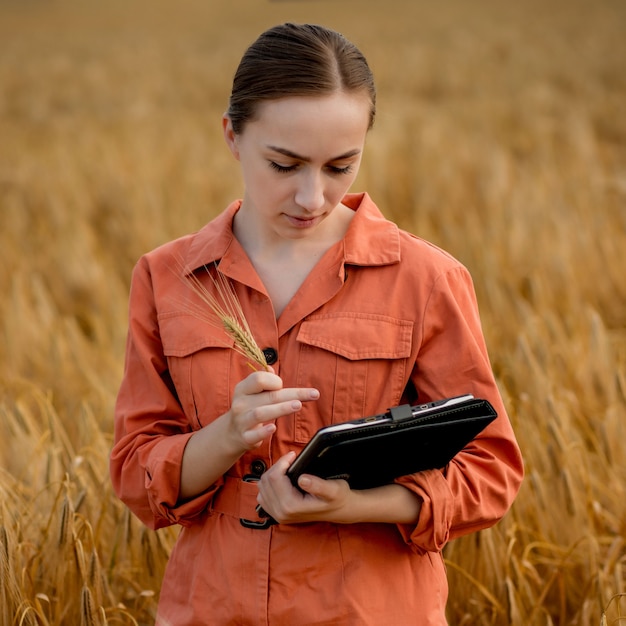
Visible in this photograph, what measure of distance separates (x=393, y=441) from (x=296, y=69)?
66cm

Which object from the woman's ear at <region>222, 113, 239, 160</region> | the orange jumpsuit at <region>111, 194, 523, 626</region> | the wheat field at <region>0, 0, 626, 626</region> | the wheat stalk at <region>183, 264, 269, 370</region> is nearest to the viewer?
the wheat stalk at <region>183, 264, 269, 370</region>

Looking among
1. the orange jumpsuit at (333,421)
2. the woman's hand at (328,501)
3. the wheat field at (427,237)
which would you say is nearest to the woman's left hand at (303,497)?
the woman's hand at (328,501)

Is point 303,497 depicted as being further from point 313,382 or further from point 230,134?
point 230,134

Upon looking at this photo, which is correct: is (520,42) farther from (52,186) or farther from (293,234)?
(293,234)

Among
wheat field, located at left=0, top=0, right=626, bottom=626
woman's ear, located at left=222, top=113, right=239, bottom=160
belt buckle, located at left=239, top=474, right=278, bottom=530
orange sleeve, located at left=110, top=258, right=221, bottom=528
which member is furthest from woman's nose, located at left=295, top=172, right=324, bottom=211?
wheat field, located at left=0, top=0, right=626, bottom=626

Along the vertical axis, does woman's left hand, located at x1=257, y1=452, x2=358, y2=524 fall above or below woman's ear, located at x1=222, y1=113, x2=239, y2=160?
below

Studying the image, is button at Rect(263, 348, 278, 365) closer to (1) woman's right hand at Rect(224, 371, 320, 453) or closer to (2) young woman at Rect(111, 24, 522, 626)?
(2) young woman at Rect(111, 24, 522, 626)

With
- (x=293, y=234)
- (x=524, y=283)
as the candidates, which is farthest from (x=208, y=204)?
(x=293, y=234)

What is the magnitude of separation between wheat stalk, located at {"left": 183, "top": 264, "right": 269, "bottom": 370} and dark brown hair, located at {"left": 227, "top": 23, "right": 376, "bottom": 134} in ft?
0.95

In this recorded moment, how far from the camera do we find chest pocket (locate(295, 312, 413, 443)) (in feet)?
4.99

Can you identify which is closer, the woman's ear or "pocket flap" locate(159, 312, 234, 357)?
"pocket flap" locate(159, 312, 234, 357)

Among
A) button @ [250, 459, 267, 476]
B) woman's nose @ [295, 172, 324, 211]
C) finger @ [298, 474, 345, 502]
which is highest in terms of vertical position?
woman's nose @ [295, 172, 324, 211]

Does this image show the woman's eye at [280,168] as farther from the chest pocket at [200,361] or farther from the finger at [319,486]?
the finger at [319,486]

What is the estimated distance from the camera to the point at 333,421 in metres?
1.54
